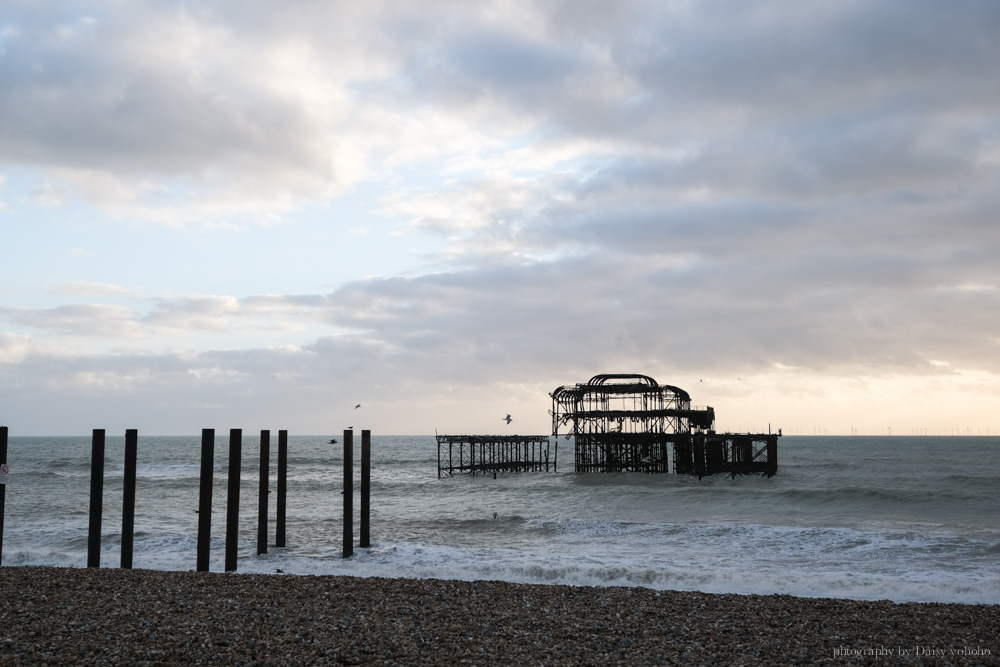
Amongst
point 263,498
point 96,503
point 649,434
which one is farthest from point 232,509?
point 649,434

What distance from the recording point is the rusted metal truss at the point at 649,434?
4884 centimetres

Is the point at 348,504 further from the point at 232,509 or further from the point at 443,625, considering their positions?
the point at 443,625

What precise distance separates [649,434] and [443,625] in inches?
1586

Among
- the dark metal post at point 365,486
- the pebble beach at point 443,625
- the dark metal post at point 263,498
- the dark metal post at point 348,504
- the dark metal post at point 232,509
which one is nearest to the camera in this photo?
the pebble beach at point 443,625

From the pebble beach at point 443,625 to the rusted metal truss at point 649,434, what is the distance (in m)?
36.3

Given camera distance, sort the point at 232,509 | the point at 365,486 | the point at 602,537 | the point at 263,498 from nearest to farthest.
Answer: the point at 232,509 → the point at 263,498 → the point at 365,486 → the point at 602,537

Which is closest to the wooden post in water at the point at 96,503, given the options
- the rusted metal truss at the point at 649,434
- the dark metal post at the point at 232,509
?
the dark metal post at the point at 232,509

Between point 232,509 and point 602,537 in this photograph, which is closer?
point 232,509

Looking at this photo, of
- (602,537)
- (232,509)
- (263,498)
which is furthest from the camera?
(602,537)

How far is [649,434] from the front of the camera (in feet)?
163

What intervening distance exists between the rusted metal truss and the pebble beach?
36254 millimetres

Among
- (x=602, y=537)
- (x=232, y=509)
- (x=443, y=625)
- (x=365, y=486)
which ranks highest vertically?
(x=365, y=486)

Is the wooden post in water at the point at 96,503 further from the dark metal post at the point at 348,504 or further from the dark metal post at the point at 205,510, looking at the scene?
the dark metal post at the point at 348,504

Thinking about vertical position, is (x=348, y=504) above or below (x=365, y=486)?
below
